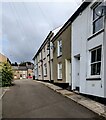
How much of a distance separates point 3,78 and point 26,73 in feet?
238

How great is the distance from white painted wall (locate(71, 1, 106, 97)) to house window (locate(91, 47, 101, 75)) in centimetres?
32

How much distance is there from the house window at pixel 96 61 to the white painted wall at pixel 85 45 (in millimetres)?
321

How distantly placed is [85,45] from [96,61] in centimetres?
176

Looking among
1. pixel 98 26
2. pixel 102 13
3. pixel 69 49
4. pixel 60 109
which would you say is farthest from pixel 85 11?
pixel 60 109

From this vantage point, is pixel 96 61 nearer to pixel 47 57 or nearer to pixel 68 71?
pixel 68 71

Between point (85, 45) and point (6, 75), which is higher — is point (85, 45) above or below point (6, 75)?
above

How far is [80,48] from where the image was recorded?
47.3 feet

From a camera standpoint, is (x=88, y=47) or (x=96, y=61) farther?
(x=88, y=47)

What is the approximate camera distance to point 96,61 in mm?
11883

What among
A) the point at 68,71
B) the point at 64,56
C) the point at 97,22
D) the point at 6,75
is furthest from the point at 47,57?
the point at 97,22

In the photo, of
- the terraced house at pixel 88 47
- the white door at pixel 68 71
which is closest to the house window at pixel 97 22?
the terraced house at pixel 88 47

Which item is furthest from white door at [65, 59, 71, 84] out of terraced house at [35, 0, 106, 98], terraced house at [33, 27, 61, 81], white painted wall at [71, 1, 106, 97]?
terraced house at [33, 27, 61, 81]

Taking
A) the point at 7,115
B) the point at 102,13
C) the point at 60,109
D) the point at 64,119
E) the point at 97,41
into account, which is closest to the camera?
the point at 64,119

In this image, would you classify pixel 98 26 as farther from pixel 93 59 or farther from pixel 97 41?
pixel 93 59
